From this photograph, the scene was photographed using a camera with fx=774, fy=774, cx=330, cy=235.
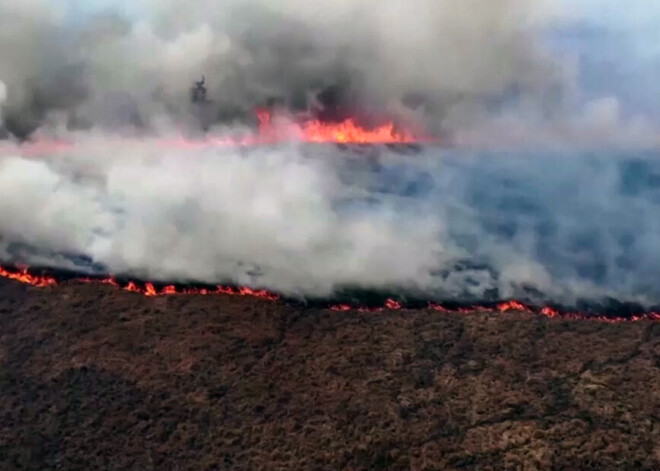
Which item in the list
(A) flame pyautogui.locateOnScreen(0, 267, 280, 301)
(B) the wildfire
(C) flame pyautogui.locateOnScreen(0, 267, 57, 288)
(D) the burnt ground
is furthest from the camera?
(C) flame pyautogui.locateOnScreen(0, 267, 57, 288)

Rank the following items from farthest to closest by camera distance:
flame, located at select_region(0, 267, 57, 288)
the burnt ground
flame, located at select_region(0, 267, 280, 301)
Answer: flame, located at select_region(0, 267, 57, 288), flame, located at select_region(0, 267, 280, 301), the burnt ground

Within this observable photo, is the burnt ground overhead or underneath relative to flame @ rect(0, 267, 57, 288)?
underneath

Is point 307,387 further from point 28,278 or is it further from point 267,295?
point 28,278

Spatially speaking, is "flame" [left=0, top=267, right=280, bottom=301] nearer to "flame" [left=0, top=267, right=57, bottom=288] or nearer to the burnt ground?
"flame" [left=0, top=267, right=57, bottom=288]

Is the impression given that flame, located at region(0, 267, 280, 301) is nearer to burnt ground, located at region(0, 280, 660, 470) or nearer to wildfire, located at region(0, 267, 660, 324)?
wildfire, located at region(0, 267, 660, 324)

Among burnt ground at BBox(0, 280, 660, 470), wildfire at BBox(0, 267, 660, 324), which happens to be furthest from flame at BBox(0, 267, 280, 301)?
burnt ground at BBox(0, 280, 660, 470)

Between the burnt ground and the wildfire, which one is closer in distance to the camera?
the burnt ground

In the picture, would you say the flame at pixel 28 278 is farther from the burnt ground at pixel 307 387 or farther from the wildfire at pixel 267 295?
the burnt ground at pixel 307 387
